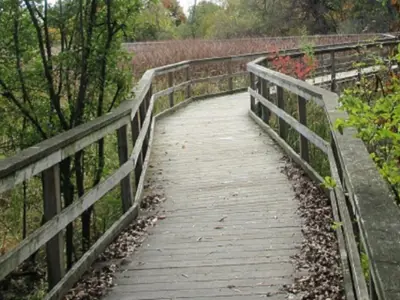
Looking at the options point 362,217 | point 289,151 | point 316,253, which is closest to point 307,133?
point 289,151

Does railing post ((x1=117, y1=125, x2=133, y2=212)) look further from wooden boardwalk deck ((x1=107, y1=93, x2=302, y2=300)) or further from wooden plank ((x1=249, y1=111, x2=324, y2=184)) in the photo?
wooden plank ((x1=249, y1=111, x2=324, y2=184))

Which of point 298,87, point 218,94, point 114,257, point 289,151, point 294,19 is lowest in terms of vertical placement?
point 114,257

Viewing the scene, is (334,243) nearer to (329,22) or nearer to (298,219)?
(298,219)

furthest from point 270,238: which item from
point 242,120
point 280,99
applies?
point 242,120

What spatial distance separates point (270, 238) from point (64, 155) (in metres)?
1.98

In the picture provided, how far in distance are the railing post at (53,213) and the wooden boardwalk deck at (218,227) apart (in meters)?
0.43

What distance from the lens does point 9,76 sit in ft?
16.3

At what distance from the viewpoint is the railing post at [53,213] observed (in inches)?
151

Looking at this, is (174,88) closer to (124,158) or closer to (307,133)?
(307,133)

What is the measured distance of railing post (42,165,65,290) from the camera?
3.84 m

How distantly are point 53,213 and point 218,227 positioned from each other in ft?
6.75

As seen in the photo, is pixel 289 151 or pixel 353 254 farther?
pixel 289 151

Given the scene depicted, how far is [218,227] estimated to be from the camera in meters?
5.59

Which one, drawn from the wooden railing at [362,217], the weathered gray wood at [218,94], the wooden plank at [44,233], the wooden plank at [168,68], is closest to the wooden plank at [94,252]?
the wooden plank at [44,233]
